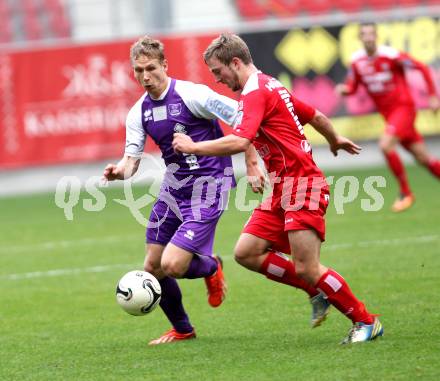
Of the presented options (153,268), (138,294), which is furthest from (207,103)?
(138,294)

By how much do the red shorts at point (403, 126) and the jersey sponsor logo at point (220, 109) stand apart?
20.7ft

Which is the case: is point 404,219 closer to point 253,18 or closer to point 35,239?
point 35,239

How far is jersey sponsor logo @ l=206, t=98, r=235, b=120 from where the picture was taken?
20.9 ft

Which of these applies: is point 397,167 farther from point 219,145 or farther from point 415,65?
point 219,145

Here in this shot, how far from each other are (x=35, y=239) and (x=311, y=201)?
683cm

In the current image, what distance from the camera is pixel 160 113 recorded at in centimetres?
656

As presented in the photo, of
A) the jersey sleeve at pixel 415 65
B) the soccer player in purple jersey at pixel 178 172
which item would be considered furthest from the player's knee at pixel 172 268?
the jersey sleeve at pixel 415 65

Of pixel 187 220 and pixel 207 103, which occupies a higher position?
pixel 207 103

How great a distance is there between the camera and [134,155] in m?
6.54

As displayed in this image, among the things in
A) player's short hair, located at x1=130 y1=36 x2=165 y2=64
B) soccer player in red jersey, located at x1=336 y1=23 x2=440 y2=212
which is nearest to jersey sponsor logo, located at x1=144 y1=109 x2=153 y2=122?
player's short hair, located at x1=130 y1=36 x2=165 y2=64

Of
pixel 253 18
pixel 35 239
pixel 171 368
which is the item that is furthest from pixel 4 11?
pixel 171 368

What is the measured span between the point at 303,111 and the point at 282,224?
732mm

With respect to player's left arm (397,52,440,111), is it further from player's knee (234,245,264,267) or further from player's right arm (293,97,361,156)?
player's knee (234,245,264,267)

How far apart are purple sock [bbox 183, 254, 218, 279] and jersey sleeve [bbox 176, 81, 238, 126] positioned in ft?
3.12
